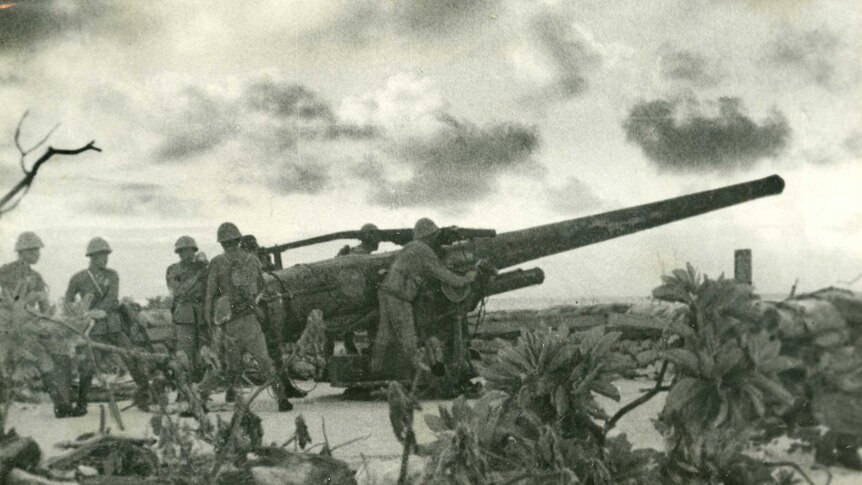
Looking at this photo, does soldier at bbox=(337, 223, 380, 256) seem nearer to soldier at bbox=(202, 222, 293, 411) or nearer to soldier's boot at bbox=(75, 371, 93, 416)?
soldier at bbox=(202, 222, 293, 411)

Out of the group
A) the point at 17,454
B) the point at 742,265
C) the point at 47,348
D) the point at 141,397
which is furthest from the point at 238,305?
the point at 742,265

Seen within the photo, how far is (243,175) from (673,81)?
184 cm

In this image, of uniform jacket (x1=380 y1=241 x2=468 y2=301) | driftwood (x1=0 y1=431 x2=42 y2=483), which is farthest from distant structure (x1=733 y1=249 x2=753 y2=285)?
driftwood (x1=0 y1=431 x2=42 y2=483)

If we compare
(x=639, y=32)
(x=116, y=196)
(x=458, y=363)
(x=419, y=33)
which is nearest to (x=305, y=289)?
(x=458, y=363)

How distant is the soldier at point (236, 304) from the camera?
157 inches

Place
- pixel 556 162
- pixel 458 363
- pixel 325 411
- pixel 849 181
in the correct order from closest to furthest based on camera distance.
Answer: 1. pixel 849 181
2. pixel 556 162
3. pixel 325 411
4. pixel 458 363

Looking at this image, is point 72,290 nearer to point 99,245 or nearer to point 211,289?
point 99,245

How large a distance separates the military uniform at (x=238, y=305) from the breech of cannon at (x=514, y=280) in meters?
1.37

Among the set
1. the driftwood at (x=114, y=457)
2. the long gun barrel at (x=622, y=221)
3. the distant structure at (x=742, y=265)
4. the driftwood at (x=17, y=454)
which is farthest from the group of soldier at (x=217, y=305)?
the distant structure at (x=742, y=265)

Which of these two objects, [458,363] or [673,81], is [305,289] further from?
[673,81]

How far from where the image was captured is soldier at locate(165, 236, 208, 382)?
12.7ft

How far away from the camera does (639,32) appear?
3.22 m

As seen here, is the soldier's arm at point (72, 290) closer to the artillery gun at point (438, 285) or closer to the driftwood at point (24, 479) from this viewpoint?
the artillery gun at point (438, 285)

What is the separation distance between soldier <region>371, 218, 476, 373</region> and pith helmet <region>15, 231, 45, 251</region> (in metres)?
1.79
